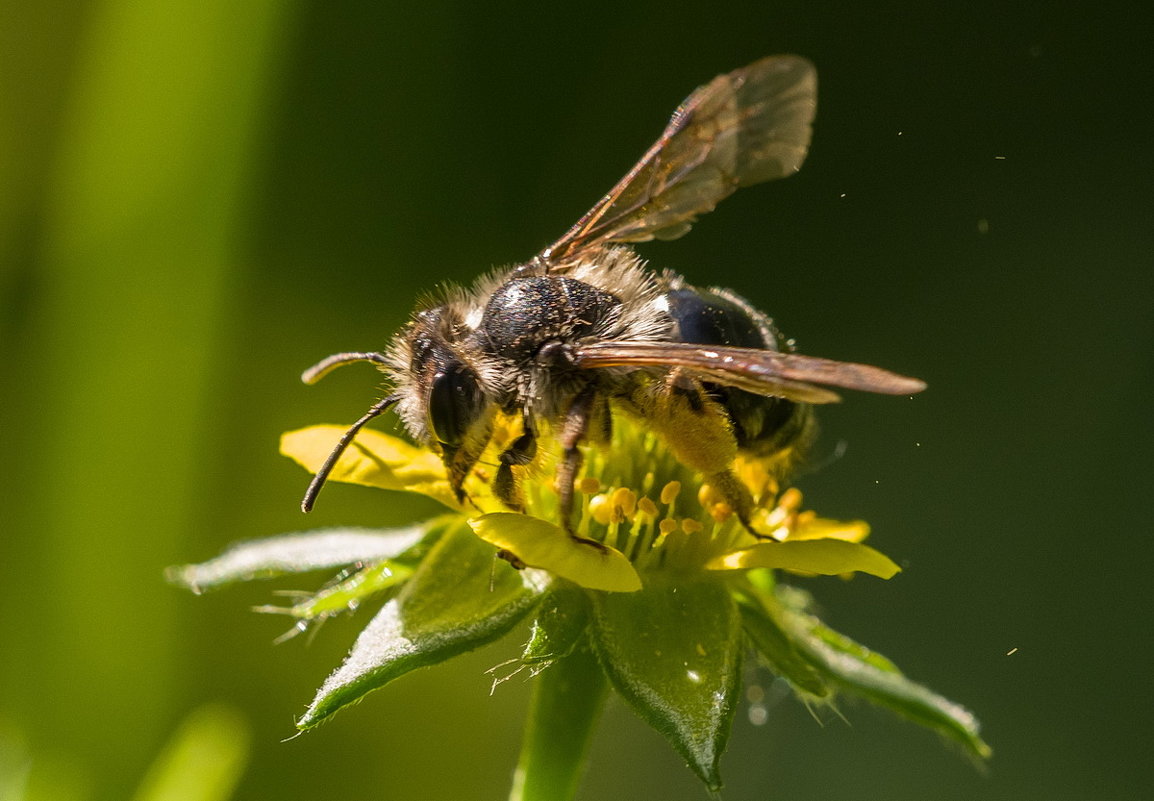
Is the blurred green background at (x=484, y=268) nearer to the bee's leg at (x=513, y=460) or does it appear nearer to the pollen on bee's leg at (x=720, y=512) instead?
the bee's leg at (x=513, y=460)

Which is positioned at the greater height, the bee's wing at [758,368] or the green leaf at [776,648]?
the bee's wing at [758,368]

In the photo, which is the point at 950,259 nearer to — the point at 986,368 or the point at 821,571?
the point at 986,368

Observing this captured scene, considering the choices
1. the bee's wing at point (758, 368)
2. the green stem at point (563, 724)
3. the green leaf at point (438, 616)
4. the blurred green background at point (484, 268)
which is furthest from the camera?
the blurred green background at point (484, 268)

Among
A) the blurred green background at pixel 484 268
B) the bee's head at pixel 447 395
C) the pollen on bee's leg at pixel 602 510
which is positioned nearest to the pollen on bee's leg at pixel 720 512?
the pollen on bee's leg at pixel 602 510

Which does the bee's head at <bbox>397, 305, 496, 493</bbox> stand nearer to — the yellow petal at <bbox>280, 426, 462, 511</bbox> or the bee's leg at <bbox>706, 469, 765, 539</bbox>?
the yellow petal at <bbox>280, 426, 462, 511</bbox>

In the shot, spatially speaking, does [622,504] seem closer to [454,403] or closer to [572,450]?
[572,450]

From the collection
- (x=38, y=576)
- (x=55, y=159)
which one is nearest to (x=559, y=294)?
(x=38, y=576)

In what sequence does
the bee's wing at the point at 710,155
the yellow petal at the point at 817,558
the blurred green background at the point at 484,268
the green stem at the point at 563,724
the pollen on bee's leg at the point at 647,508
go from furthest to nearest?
the blurred green background at the point at 484,268 < the bee's wing at the point at 710,155 < the pollen on bee's leg at the point at 647,508 < the green stem at the point at 563,724 < the yellow petal at the point at 817,558

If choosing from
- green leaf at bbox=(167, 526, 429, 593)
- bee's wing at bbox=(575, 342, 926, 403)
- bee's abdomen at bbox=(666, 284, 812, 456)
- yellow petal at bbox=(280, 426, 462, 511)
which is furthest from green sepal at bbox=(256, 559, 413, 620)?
bee's abdomen at bbox=(666, 284, 812, 456)
